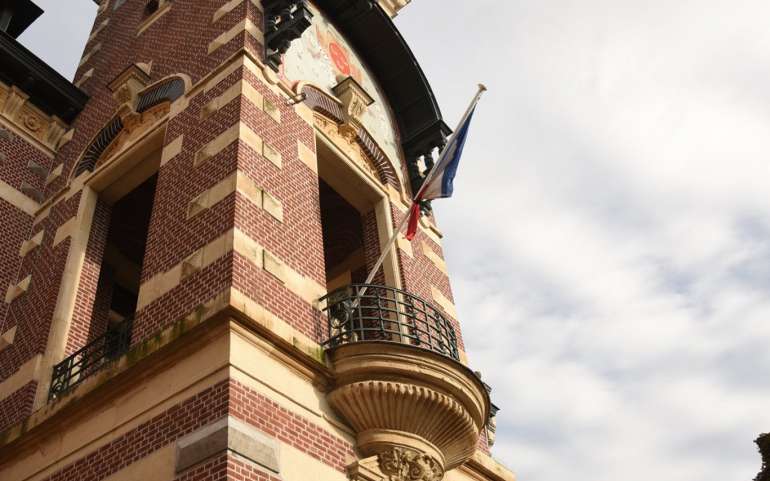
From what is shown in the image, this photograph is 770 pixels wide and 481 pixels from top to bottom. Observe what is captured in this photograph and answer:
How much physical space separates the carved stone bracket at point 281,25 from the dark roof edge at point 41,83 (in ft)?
16.3

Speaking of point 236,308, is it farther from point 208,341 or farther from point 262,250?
point 262,250

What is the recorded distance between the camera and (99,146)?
→ 15281mm

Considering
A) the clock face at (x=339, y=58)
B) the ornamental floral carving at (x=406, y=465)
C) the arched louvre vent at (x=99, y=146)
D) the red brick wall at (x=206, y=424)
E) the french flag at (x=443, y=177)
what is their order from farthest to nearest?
1. the clock face at (x=339, y=58)
2. the arched louvre vent at (x=99, y=146)
3. the french flag at (x=443, y=177)
4. the ornamental floral carving at (x=406, y=465)
5. the red brick wall at (x=206, y=424)

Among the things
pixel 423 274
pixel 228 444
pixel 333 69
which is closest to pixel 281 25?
pixel 333 69

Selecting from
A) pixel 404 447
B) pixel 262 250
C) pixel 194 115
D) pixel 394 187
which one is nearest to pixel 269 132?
pixel 194 115

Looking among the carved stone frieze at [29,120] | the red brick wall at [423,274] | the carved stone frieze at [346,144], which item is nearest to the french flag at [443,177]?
the red brick wall at [423,274]

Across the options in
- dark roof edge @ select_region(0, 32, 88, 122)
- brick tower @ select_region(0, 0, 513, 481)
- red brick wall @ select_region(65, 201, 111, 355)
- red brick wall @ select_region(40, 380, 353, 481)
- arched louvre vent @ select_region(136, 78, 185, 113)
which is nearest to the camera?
red brick wall @ select_region(40, 380, 353, 481)

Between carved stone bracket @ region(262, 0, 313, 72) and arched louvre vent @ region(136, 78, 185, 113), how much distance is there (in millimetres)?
1697

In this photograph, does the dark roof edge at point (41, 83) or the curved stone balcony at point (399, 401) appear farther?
the dark roof edge at point (41, 83)

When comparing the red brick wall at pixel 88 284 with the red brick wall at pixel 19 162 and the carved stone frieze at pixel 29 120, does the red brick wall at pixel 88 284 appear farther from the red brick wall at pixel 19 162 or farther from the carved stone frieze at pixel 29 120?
the carved stone frieze at pixel 29 120

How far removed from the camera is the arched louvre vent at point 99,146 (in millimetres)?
15031

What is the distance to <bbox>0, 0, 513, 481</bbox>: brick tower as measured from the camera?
30.5ft

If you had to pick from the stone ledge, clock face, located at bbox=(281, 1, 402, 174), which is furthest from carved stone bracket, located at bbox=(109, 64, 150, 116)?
the stone ledge

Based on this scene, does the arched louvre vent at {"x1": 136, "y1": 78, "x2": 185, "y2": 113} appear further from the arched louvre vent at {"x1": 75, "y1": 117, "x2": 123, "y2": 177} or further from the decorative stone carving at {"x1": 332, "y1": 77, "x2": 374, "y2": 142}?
the decorative stone carving at {"x1": 332, "y1": 77, "x2": 374, "y2": 142}
